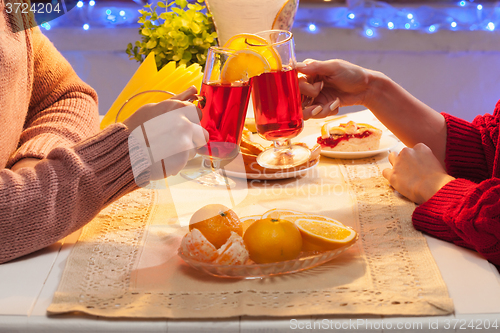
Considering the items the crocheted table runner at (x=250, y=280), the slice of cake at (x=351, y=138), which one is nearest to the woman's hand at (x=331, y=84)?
the slice of cake at (x=351, y=138)

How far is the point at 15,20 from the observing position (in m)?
0.94

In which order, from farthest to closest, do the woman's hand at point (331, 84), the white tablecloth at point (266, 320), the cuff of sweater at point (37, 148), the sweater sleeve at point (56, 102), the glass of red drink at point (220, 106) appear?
the woman's hand at point (331, 84) → the sweater sleeve at point (56, 102) → the cuff of sweater at point (37, 148) → the glass of red drink at point (220, 106) → the white tablecloth at point (266, 320)

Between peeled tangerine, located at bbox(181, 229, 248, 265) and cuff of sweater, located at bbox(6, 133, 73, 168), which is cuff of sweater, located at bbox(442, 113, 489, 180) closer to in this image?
peeled tangerine, located at bbox(181, 229, 248, 265)

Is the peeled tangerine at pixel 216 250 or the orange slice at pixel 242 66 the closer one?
the peeled tangerine at pixel 216 250

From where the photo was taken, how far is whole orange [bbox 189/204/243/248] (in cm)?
69

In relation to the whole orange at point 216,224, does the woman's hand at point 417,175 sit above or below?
below

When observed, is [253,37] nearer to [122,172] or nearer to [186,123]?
[186,123]

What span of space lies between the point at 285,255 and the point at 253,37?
0.38 metres

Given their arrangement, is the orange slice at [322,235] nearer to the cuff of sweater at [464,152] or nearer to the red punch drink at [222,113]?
the red punch drink at [222,113]

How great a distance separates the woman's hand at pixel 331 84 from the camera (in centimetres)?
114

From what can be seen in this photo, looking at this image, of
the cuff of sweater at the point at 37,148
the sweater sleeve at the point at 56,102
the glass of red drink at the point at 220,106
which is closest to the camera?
the glass of red drink at the point at 220,106

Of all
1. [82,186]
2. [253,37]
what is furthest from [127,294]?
[253,37]

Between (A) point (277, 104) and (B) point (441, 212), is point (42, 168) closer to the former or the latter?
(A) point (277, 104)

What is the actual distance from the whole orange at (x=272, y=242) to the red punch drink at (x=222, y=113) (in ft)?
0.63
